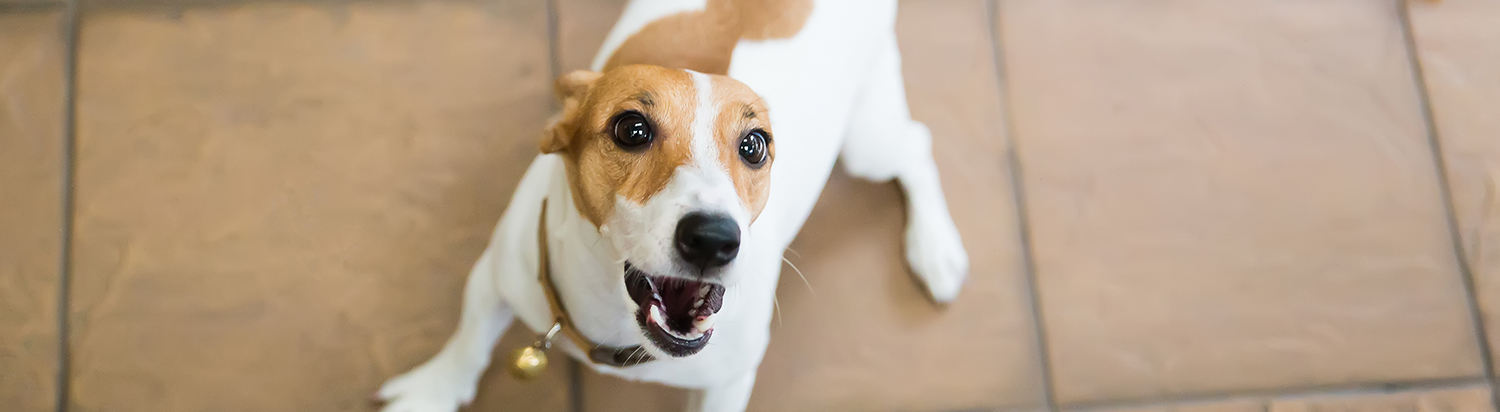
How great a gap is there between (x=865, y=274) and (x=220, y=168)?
121cm

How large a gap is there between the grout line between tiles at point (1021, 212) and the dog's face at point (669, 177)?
0.88 m

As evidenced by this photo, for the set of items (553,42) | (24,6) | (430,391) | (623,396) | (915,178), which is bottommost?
(623,396)

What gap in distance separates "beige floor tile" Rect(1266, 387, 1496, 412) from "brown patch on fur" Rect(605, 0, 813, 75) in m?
1.25

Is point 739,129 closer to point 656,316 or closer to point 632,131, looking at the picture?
point 632,131

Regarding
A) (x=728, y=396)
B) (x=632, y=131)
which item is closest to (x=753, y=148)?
(x=632, y=131)

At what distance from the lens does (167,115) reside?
176 cm

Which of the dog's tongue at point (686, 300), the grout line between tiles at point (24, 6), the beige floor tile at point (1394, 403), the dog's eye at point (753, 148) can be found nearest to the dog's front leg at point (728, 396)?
the dog's tongue at point (686, 300)

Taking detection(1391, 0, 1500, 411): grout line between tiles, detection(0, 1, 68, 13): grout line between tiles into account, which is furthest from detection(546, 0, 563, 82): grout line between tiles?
detection(1391, 0, 1500, 411): grout line between tiles

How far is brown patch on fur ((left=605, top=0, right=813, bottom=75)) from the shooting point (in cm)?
123

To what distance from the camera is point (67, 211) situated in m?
1.69

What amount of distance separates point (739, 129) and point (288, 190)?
42.4 inches

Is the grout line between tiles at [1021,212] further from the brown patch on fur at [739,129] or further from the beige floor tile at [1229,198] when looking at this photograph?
the brown patch on fur at [739,129]

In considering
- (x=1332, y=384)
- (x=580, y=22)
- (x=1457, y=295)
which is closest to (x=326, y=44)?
(x=580, y=22)

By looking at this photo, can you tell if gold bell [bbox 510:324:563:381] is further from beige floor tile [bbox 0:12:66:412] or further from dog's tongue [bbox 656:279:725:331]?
beige floor tile [bbox 0:12:66:412]
